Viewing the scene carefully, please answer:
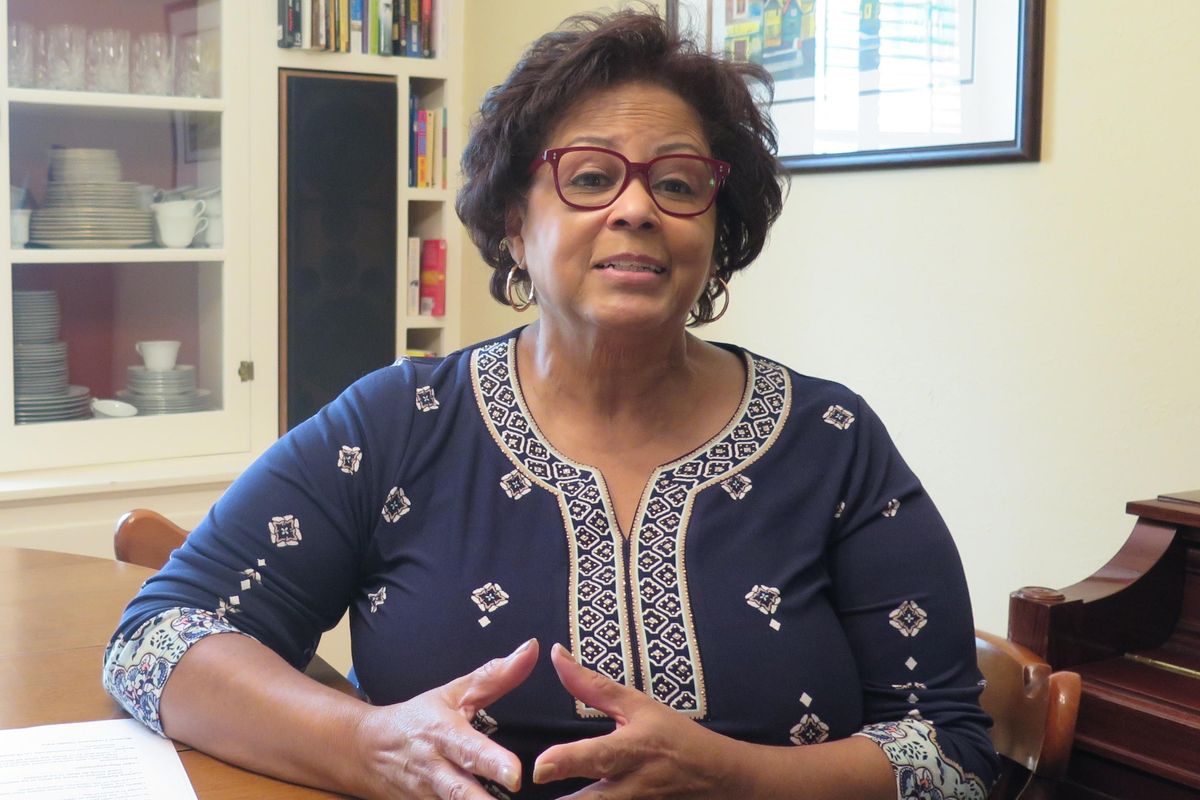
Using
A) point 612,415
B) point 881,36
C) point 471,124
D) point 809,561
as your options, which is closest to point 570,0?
point 881,36

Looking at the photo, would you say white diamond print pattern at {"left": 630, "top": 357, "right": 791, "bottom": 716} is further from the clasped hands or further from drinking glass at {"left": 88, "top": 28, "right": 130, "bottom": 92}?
drinking glass at {"left": 88, "top": 28, "right": 130, "bottom": 92}

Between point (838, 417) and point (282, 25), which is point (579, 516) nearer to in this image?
point (838, 417)

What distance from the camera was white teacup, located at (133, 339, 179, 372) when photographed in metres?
3.22

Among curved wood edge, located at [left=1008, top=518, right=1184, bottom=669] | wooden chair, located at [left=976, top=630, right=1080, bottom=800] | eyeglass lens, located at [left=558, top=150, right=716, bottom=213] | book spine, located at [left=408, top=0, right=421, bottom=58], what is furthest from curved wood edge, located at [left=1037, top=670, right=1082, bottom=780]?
book spine, located at [left=408, top=0, right=421, bottom=58]

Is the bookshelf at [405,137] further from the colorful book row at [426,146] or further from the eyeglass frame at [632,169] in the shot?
the eyeglass frame at [632,169]

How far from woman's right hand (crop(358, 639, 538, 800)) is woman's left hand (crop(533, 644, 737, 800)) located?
57 millimetres

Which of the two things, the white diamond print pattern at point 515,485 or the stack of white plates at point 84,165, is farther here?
the stack of white plates at point 84,165

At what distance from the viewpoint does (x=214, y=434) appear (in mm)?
3277

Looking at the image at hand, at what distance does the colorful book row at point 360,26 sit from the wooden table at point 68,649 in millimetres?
1710

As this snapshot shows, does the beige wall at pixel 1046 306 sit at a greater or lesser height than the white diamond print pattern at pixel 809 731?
greater

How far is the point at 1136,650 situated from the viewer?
1565mm

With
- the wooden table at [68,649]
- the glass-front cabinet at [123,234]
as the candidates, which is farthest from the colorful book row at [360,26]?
the wooden table at [68,649]

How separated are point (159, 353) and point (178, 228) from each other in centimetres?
31

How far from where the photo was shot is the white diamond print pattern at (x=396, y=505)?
53.7 inches
